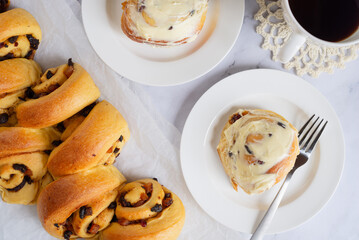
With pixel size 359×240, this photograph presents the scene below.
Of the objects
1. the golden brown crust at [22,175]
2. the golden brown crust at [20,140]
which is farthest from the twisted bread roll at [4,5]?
the golden brown crust at [22,175]

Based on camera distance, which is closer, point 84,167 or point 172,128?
point 84,167

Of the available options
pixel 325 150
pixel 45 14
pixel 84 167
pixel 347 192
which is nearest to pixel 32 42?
pixel 45 14

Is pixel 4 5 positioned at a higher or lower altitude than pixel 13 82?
higher

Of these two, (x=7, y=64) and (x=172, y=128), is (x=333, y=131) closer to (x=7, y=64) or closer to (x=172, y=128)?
(x=172, y=128)

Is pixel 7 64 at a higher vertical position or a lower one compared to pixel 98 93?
higher

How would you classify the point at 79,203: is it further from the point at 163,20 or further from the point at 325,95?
the point at 325,95

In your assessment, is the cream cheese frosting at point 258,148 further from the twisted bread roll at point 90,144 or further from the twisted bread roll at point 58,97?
the twisted bread roll at point 58,97

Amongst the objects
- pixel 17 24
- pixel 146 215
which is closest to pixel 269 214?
pixel 146 215

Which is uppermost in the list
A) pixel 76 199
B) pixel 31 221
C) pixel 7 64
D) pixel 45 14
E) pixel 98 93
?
pixel 45 14
